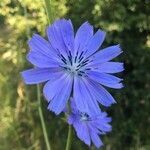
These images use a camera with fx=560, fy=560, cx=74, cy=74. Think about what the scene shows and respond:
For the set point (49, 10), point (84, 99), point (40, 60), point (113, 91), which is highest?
point (49, 10)

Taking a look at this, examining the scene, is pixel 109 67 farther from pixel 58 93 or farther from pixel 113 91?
pixel 113 91

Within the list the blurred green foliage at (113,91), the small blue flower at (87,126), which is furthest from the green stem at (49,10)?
Result: the blurred green foliage at (113,91)

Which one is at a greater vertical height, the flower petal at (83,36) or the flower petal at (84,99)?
the flower petal at (83,36)

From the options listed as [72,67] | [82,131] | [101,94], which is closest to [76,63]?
[72,67]

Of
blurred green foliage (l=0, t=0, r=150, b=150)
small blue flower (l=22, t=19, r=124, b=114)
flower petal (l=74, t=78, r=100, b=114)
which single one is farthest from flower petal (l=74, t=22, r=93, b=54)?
blurred green foliage (l=0, t=0, r=150, b=150)

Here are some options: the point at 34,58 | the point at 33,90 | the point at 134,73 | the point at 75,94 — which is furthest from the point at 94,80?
the point at 33,90

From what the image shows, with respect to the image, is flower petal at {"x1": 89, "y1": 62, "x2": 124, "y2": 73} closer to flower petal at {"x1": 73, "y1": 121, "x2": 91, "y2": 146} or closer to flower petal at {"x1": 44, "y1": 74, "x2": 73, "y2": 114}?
flower petal at {"x1": 44, "y1": 74, "x2": 73, "y2": 114}

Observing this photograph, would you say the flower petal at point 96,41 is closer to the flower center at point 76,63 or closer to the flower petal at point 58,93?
the flower center at point 76,63

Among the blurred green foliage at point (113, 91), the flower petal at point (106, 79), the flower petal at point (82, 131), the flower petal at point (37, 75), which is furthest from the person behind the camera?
the blurred green foliage at point (113, 91)
